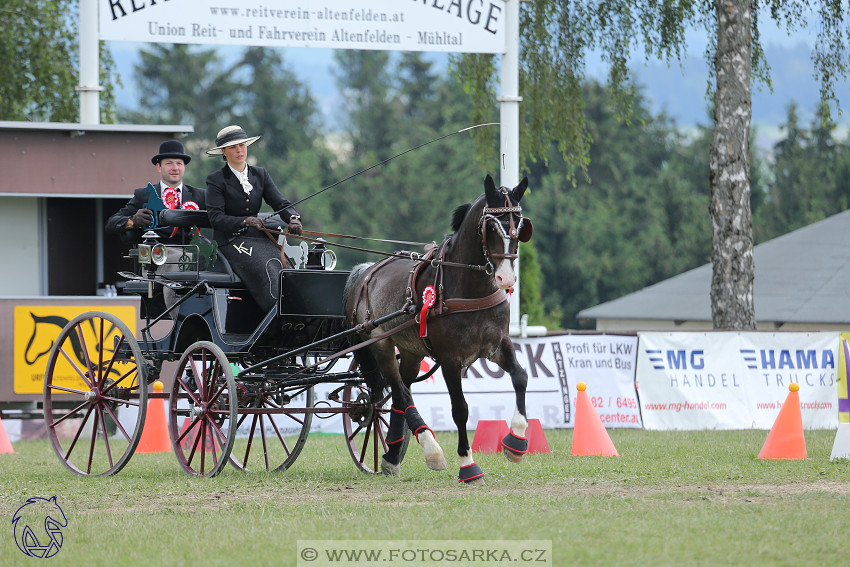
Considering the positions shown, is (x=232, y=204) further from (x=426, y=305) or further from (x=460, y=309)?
(x=460, y=309)

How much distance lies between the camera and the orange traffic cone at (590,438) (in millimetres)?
10508

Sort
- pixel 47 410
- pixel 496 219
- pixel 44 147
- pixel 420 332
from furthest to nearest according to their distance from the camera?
pixel 44 147, pixel 47 410, pixel 420 332, pixel 496 219

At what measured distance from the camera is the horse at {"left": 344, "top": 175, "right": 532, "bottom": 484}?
7.58 meters

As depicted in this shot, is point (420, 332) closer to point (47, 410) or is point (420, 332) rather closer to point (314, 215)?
point (47, 410)

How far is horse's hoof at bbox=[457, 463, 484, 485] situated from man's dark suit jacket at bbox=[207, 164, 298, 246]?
2414 mm

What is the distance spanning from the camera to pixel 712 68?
1697 centimetres

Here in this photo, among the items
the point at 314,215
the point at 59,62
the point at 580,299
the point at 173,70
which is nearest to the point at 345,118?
the point at 173,70

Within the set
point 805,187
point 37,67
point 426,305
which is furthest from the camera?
point 805,187

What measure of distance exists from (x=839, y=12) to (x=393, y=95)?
4499cm

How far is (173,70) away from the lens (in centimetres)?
5531

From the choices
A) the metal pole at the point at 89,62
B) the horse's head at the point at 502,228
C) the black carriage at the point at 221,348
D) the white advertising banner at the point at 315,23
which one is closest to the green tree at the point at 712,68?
the white advertising banner at the point at 315,23

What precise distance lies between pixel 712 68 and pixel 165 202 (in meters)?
9.84

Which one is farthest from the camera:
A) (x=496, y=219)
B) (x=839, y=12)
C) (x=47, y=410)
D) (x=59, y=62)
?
(x=59, y=62)

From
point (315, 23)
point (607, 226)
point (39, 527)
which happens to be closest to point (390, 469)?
point (39, 527)
